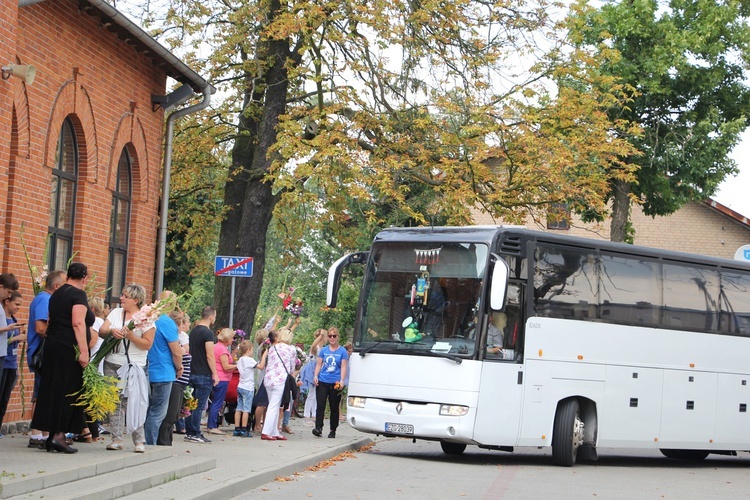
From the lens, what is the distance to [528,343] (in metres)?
16.9

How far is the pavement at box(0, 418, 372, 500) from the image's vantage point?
31.7 feet

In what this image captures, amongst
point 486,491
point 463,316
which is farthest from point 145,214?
point 486,491

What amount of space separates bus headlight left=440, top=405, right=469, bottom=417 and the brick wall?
552cm

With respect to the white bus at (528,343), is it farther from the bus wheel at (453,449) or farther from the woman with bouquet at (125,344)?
the woman with bouquet at (125,344)

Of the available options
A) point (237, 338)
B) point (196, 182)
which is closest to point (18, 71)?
point (237, 338)

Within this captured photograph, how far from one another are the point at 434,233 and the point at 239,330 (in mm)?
5963

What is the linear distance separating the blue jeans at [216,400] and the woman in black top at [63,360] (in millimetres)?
6370

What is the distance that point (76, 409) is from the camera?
40.2ft

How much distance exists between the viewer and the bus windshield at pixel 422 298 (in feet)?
54.5

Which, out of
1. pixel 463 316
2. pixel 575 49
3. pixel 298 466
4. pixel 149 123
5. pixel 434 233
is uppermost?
pixel 575 49

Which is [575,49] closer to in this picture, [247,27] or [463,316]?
[247,27]

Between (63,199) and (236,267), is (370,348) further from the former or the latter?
(63,199)

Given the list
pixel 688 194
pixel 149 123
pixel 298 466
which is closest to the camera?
pixel 298 466

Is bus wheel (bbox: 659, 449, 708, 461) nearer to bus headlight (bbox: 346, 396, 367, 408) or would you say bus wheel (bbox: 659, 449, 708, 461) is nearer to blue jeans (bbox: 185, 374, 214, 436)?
bus headlight (bbox: 346, 396, 367, 408)
